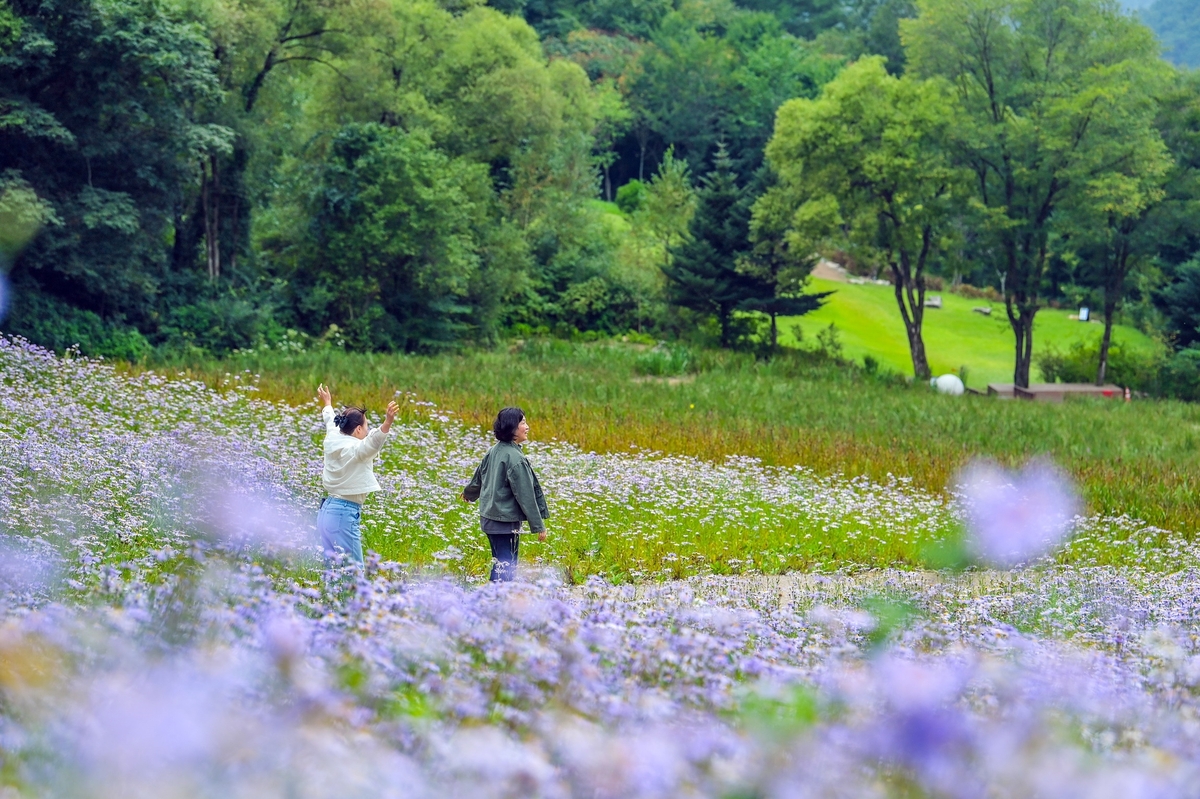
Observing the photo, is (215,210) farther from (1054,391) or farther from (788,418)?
(1054,391)

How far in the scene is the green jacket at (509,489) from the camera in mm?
8227

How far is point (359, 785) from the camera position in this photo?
3.05 meters

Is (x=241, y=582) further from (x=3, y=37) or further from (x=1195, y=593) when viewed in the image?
(x=3, y=37)

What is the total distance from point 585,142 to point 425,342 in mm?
15475

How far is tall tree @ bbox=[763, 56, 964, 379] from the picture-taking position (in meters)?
32.4

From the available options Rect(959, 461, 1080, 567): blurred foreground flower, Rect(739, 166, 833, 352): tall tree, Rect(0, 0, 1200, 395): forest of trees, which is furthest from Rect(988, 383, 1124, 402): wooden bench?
Rect(959, 461, 1080, 567): blurred foreground flower

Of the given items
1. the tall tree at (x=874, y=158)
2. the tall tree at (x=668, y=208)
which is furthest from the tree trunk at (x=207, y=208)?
the tall tree at (x=668, y=208)

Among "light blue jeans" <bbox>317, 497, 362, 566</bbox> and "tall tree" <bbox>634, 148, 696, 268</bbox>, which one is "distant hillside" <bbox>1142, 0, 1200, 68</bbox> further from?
"light blue jeans" <bbox>317, 497, 362, 566</bbox>

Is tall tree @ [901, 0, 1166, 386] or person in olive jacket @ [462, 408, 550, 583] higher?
tall tree @ [901, 0, 1166, 386]

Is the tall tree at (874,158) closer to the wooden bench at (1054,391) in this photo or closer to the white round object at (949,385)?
the white round object at (949,385)

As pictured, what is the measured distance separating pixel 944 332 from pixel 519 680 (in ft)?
161

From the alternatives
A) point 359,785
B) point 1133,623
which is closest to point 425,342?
point 1133,623

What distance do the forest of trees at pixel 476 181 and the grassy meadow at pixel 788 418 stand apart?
400 centimetres

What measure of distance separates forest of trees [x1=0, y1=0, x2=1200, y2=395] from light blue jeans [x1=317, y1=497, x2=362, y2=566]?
54.3 feet
